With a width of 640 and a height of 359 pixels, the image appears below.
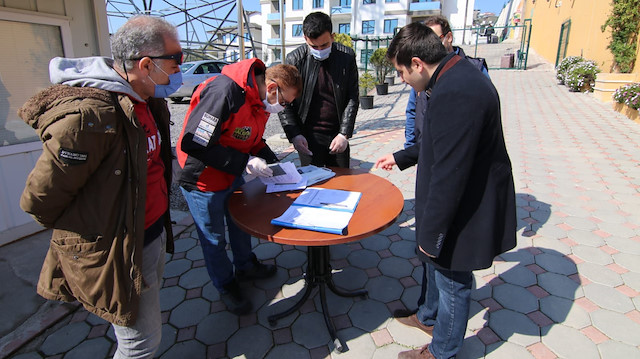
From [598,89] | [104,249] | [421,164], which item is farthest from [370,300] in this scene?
[598,89]

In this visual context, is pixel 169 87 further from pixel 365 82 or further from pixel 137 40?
pixel 365 82

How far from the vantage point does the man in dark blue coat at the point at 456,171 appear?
4.33 ft

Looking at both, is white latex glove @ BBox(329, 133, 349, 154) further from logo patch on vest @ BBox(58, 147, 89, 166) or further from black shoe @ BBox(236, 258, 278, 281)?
logo patch on vest @ BBox(58, 147, 89, 166)

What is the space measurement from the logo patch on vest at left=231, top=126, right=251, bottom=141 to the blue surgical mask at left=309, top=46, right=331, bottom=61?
112cm

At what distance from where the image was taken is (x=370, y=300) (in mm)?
2521

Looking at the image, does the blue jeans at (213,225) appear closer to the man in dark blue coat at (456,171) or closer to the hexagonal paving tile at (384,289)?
the hexagonal paving tile at (384,289)

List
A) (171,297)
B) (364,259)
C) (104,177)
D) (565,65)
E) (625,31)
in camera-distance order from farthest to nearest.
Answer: (565,65) < (625,31) < (364,259) < (171,297) < (104,177)

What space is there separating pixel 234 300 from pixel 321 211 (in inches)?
38.8

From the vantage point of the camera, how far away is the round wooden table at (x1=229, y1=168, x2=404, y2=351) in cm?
167

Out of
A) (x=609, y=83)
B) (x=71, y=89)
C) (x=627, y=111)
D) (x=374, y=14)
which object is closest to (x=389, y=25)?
(x=374, y=14)

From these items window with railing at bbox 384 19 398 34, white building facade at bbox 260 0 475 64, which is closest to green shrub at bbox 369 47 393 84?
white building facade at bbox 260 0 475 64

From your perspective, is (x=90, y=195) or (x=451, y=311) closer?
(x=90, y=195)

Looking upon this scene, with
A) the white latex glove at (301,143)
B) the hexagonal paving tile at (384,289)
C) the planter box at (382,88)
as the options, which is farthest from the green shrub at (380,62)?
the hexagonal paving tile at (384,289)

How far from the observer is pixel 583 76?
11.0 metres
